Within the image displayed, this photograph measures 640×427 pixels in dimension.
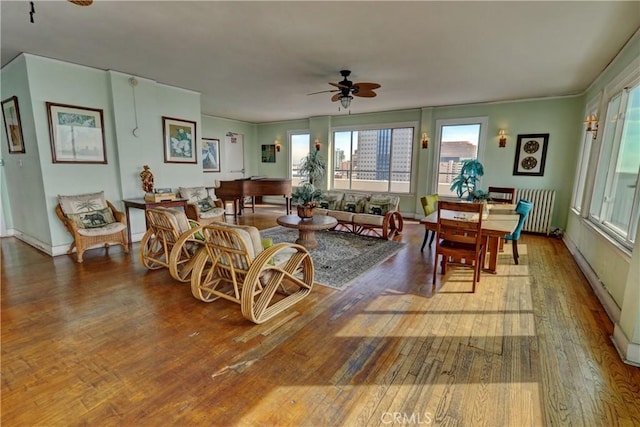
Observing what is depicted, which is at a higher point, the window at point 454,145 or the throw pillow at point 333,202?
the window at point 454,145

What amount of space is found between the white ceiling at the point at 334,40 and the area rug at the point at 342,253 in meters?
2.72

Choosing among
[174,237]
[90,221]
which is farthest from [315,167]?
[174,237]

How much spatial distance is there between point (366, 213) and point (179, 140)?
12.6 feet

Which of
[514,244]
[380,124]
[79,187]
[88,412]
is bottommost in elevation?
[88,412]

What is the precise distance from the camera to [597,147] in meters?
4.31

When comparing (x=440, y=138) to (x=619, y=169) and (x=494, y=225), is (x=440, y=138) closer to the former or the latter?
(x=619, y=169)

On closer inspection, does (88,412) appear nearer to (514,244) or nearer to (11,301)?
(11,301)

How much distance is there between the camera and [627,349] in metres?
2.14

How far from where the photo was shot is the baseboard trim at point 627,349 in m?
2.10

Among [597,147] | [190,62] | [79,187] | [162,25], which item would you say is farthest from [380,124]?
[79,187]

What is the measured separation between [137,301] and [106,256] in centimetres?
194

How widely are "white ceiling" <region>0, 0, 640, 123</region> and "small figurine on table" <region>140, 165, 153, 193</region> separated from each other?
1543 mm

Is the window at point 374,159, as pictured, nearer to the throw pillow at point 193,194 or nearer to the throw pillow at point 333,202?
the throw pillow at point 333,202

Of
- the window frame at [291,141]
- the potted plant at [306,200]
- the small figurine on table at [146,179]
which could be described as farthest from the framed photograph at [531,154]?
the small figurine on table at [146,179]
